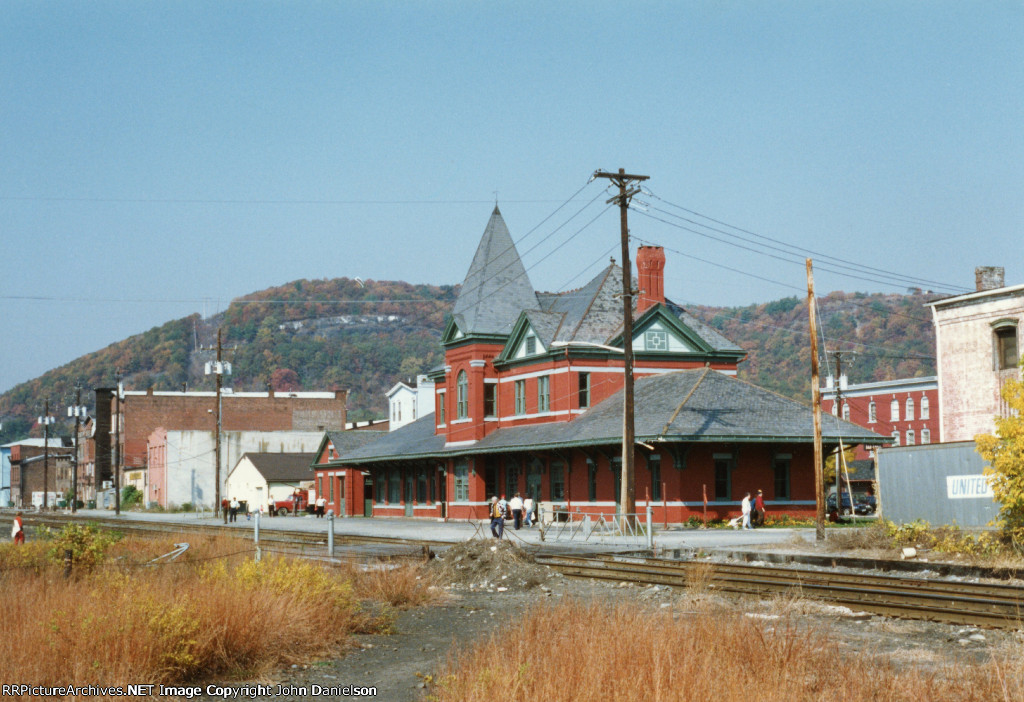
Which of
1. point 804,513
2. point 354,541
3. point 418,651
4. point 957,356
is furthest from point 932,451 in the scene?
point 418,651

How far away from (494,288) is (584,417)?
11280mm

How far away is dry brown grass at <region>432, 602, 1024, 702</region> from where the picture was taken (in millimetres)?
7949

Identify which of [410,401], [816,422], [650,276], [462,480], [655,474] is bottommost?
[462,480]

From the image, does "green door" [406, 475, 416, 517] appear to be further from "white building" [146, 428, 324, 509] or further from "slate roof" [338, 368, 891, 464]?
"white building" [146, 428, 324, 509]

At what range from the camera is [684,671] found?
8.06 meters

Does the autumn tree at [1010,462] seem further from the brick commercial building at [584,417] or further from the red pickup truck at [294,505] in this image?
the red pickup truck at [294,505]

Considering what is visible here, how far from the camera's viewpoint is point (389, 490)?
64.8 metres

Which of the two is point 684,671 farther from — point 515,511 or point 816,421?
point 515,511

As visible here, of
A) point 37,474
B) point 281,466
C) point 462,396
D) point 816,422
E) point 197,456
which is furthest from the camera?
point 37,474

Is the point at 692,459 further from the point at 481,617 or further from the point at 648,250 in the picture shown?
the point at 481,617

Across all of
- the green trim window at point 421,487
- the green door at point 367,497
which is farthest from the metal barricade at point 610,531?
the green door at point 367,497

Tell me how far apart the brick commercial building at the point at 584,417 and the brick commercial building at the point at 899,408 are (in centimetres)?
3675

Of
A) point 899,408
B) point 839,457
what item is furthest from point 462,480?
point 899,408

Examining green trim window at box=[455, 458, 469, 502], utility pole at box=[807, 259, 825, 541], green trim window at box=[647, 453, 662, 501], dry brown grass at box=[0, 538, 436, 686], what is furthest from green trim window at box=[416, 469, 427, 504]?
dry brown grass at box=[0, 538, 436, 686]
